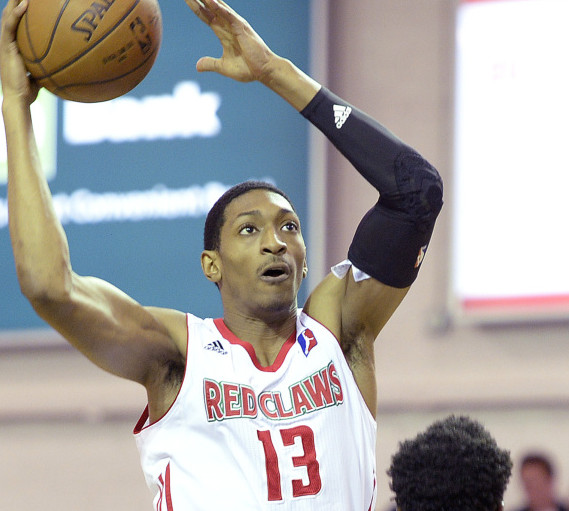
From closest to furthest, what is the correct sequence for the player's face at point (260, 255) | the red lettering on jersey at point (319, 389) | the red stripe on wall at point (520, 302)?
the red lettering on jersey at point (319, 389), the player's face at point (260, 255), the red stripe on wall at point (520, 302)

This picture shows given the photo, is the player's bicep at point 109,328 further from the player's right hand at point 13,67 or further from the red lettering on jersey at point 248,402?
the player's right hand at point 13,67

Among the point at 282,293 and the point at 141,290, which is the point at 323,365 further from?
the point at 141,290

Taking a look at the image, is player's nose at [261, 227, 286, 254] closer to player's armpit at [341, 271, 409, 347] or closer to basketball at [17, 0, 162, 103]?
player's armpit at [341, 271, 409, 347]

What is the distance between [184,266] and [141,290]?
25cm

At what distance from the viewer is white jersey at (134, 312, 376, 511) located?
7.11 ft

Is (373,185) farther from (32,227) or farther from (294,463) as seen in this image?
(32,227)

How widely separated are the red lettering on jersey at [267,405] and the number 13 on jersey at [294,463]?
1.5 inches

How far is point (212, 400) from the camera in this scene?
2.24 metres

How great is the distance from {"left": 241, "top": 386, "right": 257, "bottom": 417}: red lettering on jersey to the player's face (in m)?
0.22

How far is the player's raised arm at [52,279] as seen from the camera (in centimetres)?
207

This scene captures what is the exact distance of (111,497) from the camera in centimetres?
525

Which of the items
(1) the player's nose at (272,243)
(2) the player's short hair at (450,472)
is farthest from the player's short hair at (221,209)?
(2) the player's short hair at (450,472)

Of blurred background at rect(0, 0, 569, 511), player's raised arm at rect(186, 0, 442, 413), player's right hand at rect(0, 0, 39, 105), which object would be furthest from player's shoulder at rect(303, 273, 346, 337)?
blurred background at rect(0, 0, 569, 511)

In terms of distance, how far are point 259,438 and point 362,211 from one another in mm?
2950
